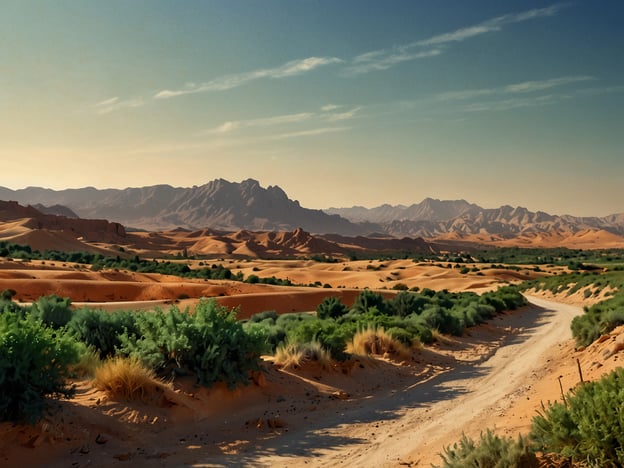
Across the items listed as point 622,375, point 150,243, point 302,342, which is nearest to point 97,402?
point 302,342

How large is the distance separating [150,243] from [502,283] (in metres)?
87.3

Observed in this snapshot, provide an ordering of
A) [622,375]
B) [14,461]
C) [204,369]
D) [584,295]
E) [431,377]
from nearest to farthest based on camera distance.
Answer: [622,375] → [14,461] → [204,369] → [431,377] → [584,295]

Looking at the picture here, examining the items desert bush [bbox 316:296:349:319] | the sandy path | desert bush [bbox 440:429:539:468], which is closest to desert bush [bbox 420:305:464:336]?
desert bush [bbox 316:296:349:319]

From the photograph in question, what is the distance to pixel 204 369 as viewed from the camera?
11.0 meters

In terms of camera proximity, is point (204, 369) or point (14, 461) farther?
point (204, 369)

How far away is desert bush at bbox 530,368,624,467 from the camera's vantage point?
570cm

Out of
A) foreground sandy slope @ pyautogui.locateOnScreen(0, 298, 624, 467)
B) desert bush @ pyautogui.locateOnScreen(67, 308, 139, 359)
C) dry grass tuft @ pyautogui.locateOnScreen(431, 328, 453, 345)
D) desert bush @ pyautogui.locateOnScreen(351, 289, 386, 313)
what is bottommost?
dry grass tuft @ pyautogui.locateOnScreen(431, 328, 453, 345)

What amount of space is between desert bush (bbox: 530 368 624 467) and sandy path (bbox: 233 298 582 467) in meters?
1.66

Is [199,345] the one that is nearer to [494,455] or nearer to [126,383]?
[126,383]

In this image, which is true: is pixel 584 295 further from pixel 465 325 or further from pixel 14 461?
pixel 14 461

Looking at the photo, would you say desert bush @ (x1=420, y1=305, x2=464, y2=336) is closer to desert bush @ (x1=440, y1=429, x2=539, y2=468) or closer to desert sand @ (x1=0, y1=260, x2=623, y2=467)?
desert sand @ (x1=0, y1=260, x2=623, y2=467)

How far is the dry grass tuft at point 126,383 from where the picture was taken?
962 centimetres

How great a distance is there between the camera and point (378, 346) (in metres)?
16.8

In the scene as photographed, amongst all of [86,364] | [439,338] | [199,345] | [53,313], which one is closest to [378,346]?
[439,338]
